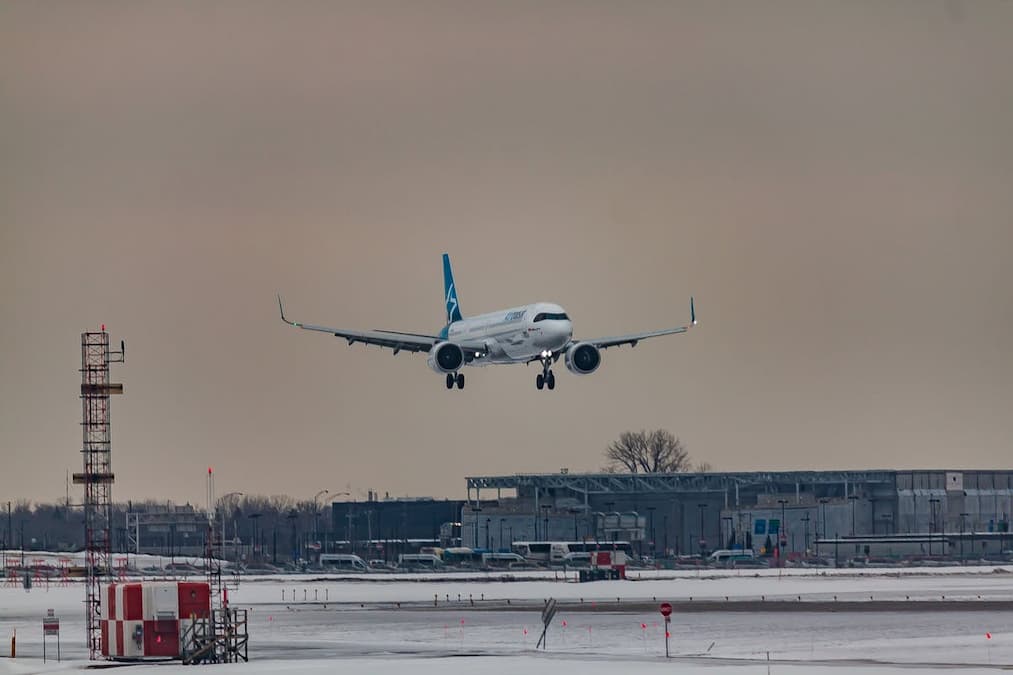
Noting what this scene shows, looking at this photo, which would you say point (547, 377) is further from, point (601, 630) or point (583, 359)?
point (601, 630)

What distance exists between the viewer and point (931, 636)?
10006 centimetres

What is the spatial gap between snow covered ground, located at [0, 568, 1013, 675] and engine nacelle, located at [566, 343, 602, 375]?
17.0 metres

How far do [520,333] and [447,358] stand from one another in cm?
762

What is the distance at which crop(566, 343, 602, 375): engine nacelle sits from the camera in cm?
14988

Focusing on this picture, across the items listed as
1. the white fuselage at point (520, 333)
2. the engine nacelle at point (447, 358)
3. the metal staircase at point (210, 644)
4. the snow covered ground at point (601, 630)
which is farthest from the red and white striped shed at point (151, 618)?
the engine nacelle at point (447, 358)

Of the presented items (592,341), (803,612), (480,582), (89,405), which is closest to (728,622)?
(803,612)

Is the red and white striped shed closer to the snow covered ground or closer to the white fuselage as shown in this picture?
the snow covered ground

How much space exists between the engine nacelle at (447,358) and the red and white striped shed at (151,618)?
64.2 metres

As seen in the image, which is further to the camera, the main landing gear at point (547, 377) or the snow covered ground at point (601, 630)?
the main landing gear at point (547, 377)

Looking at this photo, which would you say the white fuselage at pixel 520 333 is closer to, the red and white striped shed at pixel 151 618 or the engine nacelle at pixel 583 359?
the engine nacelle at pixel 583 359

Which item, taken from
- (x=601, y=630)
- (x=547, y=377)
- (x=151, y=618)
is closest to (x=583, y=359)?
(x=547, y=377)

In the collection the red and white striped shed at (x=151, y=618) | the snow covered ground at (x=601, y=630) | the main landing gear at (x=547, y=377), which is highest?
the main landing gear at (x=547, y=377)

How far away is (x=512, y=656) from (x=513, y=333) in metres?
61.8

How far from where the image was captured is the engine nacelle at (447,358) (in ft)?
505
